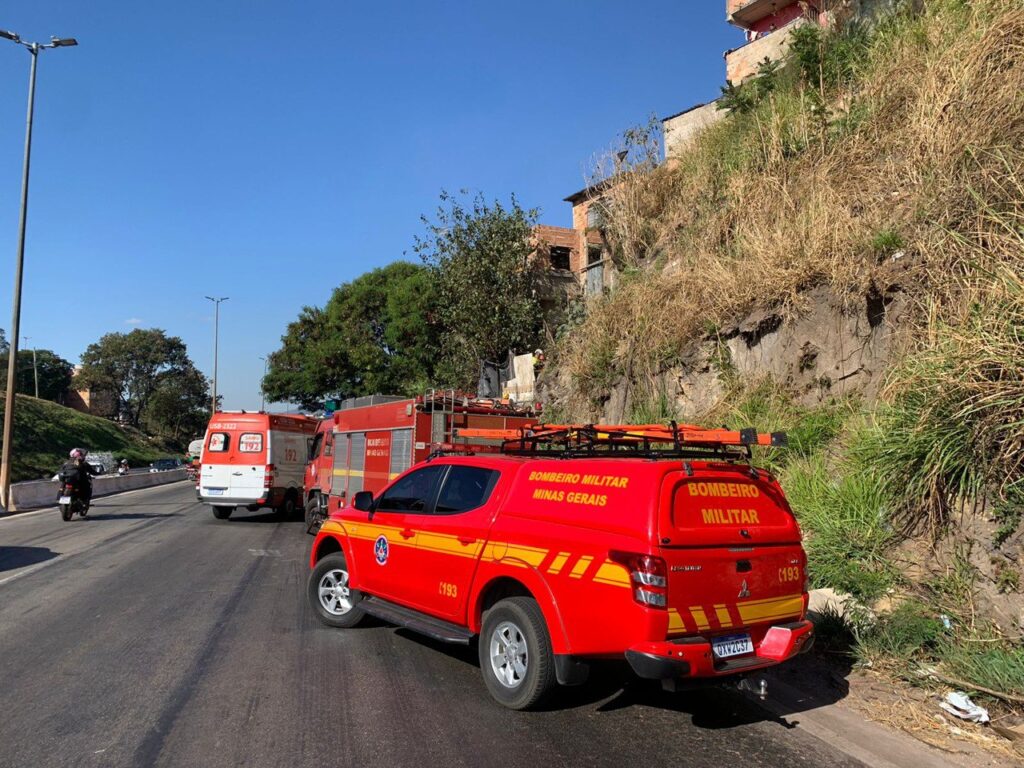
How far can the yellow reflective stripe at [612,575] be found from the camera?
437 centimetres

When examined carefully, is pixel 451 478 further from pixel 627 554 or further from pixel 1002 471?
pixel 1002 471

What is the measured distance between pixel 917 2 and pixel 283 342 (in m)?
37.1

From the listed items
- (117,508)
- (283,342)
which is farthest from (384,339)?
(117,508)

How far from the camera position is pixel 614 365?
15.0 metres

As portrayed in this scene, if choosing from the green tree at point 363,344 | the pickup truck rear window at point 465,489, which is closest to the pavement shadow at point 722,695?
the pickup truck rear window at point 465,489

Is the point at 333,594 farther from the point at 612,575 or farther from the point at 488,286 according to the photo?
the point at 488,286

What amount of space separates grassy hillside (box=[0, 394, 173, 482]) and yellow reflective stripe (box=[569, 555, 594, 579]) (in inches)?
1638

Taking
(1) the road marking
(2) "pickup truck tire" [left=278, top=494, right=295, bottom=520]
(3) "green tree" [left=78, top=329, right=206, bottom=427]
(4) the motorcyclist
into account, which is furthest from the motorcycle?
(3) "green tree" [left=78, top=329, right=206, bottom=427]

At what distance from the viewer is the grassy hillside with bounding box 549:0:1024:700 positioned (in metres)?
5.89

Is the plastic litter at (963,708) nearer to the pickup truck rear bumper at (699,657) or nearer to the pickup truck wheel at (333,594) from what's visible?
the pickup truck rear bumper at (699,657)

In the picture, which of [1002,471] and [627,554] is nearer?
[627,554]

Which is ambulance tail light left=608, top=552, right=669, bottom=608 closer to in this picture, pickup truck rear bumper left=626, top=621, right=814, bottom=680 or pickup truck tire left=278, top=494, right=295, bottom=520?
pickup truck rear bumper left=626, top=621, right=814, bottom=680

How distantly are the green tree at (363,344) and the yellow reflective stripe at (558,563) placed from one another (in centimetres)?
2688

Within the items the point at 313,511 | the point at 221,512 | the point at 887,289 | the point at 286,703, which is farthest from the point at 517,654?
the point at 221,512
